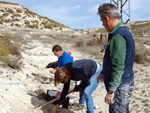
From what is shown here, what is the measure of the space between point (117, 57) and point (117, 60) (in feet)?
0.10

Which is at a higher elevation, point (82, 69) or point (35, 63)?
point (82, 69)

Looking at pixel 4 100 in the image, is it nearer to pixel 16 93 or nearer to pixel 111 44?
pixel 16 93

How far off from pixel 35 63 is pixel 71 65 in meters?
4.80

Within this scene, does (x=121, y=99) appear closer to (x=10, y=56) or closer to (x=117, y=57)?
(x=117, y=57)

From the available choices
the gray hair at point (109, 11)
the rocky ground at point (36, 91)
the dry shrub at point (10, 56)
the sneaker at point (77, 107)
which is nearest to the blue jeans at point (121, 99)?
the gray hair at point (109, 11)

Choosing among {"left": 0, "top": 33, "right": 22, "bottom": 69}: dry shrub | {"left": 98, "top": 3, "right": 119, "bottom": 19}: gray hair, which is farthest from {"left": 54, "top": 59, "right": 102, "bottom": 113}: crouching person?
{"left": 0, "top": 33, "right": 22, "bottom": 69}: dry shrub

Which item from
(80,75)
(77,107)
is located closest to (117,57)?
(80,75)

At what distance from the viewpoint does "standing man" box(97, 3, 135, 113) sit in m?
1.78

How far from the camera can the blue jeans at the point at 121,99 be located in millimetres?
1917

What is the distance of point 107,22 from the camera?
190cm

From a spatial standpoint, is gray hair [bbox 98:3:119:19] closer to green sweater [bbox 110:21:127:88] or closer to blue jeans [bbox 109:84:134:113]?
green sweater [bbox 110:21:127:88]

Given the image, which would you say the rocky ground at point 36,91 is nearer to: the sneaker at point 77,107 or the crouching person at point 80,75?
the sneaker at point 77,107

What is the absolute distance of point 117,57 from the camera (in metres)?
1.77

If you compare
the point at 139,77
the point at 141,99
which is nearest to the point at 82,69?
the point at 141,99
